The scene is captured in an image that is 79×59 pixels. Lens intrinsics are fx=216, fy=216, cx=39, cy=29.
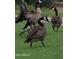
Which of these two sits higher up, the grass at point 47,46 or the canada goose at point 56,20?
the canada goose at point 56,20

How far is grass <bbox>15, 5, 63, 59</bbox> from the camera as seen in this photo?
1180 millimetres

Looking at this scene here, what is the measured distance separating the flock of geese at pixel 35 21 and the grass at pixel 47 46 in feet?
0.06

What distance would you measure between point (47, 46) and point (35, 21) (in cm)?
15

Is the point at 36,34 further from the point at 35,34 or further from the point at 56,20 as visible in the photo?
the point at 56,20

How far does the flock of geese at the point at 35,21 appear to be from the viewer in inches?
46.5

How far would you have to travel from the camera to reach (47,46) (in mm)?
1183

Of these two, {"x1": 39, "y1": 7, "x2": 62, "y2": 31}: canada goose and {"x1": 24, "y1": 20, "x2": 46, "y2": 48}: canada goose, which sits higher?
{"x1": 39, "y1": 7, "x2": 62, "y2": 31}: canada goose

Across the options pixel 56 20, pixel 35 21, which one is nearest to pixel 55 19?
pixel 56 20

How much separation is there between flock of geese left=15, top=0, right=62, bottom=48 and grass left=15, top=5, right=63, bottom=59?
20 mm

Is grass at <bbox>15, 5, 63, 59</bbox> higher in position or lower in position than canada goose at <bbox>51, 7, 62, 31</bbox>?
lower

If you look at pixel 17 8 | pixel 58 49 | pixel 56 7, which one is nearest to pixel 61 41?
pixel 58 49

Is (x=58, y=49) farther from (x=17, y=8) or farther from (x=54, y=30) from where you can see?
(x=17, y=8)

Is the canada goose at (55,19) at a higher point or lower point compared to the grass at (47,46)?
higher
